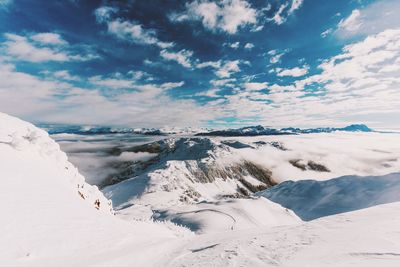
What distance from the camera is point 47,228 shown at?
11.0 metres

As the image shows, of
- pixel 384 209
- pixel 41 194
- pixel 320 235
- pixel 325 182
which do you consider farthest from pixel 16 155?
pixel 325 182

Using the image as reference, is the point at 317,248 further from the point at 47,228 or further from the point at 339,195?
the point at 339,195

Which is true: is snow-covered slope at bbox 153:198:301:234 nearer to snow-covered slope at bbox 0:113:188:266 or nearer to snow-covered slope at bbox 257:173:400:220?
snow-covered slope at bbox 257:173:400:220

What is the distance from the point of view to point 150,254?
10820 mm

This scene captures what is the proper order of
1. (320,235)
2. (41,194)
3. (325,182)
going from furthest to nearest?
1. (325,182)
2. (41,194)
3. (320,235)

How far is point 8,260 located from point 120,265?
118 inches

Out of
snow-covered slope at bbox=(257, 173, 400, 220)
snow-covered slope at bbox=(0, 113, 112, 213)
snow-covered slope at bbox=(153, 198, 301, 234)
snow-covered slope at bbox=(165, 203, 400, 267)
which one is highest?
snow-covered slope at bbox=(0, 113, 112, 213)

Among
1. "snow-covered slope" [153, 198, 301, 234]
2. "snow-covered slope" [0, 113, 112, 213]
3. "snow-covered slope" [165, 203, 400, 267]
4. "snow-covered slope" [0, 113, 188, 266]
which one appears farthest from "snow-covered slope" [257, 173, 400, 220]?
"snow-covered slope" [0, 113, 188, 266]

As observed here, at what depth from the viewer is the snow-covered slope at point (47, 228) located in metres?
9.48

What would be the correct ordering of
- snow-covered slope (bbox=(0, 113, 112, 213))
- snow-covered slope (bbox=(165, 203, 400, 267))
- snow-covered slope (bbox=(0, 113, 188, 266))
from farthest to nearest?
snow-covered slope (bbox=(0, 113, 112, 213)) → snow-covered slope (bbox=(0, 113, 188, 266)) → snow-covered slope (bbox=(165, 203, 400, 267))

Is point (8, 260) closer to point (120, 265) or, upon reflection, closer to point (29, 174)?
point (120, 265)

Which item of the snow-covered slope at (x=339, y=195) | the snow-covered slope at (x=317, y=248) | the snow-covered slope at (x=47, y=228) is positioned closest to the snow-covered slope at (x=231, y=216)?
the snow-covered slope at (x=339, y=195)

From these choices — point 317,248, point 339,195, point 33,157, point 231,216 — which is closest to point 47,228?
point 33,157

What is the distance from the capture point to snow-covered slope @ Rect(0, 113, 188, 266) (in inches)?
373
